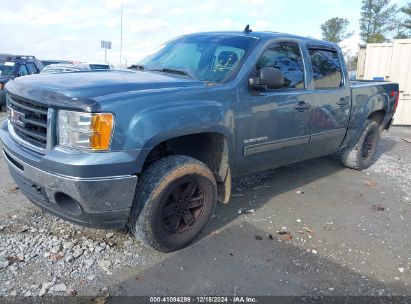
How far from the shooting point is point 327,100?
475 cm

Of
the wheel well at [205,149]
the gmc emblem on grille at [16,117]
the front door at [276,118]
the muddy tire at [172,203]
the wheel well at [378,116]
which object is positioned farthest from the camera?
the wheel well at [378,116]

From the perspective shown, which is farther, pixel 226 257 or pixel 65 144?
pixel 226 257

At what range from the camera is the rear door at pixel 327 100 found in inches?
183

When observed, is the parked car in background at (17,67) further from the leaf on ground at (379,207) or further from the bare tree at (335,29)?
the bare tree at (335,29)

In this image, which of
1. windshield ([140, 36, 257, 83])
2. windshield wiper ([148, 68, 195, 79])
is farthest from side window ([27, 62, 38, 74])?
windshield wiper ([148, 68, 195, 79])

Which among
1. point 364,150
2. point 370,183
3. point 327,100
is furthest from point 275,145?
point 364,150

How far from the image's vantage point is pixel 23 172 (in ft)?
10.1

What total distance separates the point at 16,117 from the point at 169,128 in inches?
54.2

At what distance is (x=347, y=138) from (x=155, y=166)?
341 centimetres

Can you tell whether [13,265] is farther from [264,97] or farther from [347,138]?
[347,138]

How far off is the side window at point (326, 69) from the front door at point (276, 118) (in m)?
0.32

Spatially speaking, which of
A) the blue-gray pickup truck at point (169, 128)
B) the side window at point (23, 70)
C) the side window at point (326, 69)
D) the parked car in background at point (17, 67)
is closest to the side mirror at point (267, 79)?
the blue-gray pickup truck at point (169, 128)

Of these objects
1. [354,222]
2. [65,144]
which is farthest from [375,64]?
[65,144]

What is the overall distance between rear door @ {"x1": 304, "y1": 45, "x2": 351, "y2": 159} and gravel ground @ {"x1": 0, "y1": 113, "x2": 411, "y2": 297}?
29.5 inches
